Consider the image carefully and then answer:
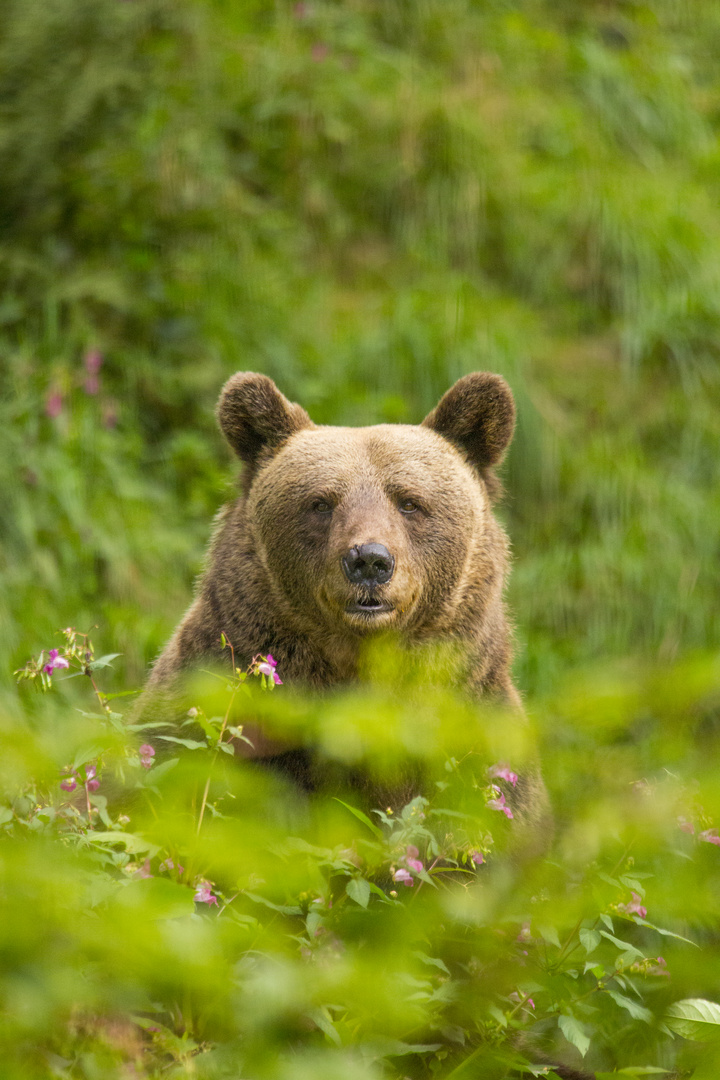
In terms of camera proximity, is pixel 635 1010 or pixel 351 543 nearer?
pixel 635 1010

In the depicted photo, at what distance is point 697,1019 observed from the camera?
1.83 m

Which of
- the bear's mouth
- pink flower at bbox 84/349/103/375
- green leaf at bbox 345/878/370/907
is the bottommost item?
pink flower at bbox 84/349/103/375

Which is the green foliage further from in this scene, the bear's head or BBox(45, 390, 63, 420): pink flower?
BBox(45, 390, 63, 420): pink flower

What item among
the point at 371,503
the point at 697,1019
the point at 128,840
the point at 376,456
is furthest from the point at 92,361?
the point at 697,1019

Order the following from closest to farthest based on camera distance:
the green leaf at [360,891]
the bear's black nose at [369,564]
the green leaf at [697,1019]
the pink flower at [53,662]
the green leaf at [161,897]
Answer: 1. the green leaf at [161,897]
2. the green leaf at [697,1019]
3. the green leaf at [360,891]
4. the pink flower at [53,662]
5. the bear's black nose at [369,564]

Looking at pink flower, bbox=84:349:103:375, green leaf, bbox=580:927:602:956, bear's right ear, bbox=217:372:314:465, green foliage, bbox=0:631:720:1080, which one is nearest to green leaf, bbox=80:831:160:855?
green foliage, bbox=0:631:720:1080

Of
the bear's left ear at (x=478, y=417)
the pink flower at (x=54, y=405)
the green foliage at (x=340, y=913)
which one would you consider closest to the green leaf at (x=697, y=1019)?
the green foliage at (x=340, y=913)

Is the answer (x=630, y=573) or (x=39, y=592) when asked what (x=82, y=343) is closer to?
(x=39, y=592)

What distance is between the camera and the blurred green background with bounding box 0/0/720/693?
603 centimetres

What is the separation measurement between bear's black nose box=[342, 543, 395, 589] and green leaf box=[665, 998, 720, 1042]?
1791 mm

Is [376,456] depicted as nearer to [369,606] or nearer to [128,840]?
[369,606]

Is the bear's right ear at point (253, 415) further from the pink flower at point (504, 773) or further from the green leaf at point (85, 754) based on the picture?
the green leaf at point (85, 754)

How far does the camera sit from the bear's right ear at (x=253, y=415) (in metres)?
4.13

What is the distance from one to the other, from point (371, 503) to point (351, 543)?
0.92 feet
